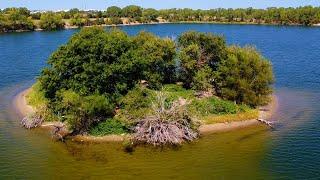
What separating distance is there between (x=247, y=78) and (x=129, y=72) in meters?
16.5

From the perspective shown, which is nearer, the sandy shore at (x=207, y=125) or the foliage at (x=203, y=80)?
the sandy shore at (x=207, y=125)

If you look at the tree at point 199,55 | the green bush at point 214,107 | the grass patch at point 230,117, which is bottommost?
the grass patch at point 230,117

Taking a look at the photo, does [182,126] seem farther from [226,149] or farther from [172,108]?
[226,149]

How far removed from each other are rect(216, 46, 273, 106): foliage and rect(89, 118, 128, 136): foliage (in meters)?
16.8

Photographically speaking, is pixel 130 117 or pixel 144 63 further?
pixel 144 63

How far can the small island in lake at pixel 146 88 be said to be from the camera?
56.0 m

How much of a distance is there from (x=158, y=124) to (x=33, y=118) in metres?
17.5

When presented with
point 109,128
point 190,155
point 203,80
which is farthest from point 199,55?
point 190,155

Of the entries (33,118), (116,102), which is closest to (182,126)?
(116,102)

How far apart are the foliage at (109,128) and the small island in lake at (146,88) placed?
0.39 ft

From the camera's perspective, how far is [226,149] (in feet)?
174

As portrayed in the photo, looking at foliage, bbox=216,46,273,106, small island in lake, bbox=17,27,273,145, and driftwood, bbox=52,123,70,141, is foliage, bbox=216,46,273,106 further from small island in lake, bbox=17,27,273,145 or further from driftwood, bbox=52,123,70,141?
driftwood, bbox=52,123,70,141

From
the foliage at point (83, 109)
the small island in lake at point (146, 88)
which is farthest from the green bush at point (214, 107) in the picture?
the foliage at point (83, 109)

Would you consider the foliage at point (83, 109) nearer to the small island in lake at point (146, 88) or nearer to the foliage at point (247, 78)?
the small island in lake at point (146, 88)
